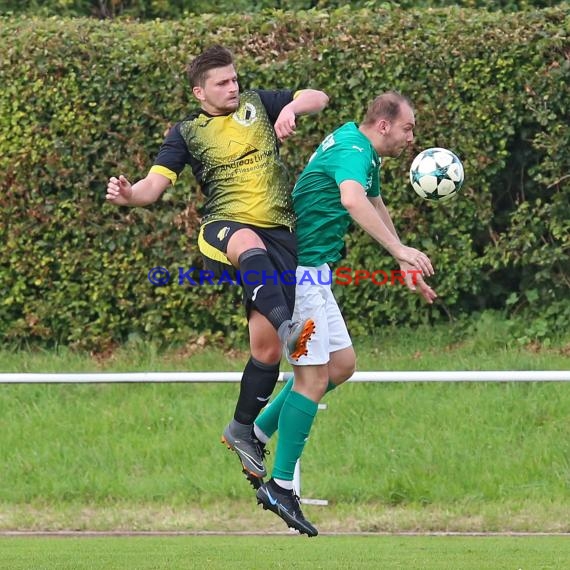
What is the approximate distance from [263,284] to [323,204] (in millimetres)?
637

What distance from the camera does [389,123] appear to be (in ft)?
23.1

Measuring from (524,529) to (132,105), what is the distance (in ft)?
15.5

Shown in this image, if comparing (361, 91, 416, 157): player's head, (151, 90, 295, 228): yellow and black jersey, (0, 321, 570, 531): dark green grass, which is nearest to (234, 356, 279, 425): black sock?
(151, 90, 295, 228): yellow and black jersey

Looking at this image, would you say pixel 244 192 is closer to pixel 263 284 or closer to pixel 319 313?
pixel 263 284

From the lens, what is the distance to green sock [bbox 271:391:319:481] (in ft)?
23.1

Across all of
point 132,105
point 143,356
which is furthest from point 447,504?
point 132,105

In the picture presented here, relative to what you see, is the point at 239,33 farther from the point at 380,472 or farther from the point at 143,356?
the point at 380,472

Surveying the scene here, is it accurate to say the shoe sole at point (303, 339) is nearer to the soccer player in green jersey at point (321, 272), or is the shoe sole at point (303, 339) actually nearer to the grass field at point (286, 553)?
the soccer player in green jersey at point (321, 272)

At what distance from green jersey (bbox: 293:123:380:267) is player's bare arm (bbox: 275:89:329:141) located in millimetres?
207

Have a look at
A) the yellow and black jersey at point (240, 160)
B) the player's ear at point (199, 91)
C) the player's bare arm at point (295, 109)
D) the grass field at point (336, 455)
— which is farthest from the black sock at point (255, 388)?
the grass field at point (336, 455)

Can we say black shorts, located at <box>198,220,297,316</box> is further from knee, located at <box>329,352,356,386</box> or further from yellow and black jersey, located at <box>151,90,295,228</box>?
knee, located at <box>329,352,356,386</box>

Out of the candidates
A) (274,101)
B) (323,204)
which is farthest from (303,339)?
(274,101)

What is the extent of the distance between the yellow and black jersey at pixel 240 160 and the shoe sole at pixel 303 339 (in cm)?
69

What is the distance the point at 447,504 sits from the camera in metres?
9.45
